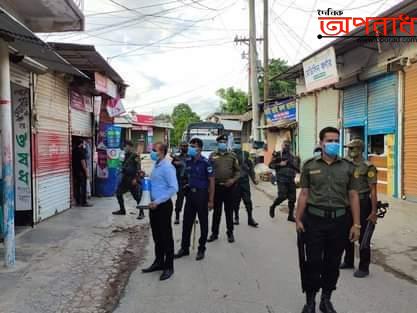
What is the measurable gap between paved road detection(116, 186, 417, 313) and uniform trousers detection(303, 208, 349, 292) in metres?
0.43

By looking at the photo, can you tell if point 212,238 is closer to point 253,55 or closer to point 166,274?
point 166,274

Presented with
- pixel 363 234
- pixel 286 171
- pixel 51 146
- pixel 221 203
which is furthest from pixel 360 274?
pixel 51 146

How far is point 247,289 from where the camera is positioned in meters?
4.96

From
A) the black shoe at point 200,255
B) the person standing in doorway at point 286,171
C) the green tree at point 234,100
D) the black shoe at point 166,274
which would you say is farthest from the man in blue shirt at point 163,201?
the green tree at point 234,100

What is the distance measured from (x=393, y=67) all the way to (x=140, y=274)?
976cm

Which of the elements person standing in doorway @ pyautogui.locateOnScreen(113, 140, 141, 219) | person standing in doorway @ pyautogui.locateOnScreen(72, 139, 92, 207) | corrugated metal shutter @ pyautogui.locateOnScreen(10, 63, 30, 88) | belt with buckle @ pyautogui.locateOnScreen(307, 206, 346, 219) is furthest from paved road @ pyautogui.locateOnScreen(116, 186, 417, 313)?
person standing in doorway @ pyautogui.locateOnScreen(72, 139, 92, 207)

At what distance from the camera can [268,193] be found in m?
15.7

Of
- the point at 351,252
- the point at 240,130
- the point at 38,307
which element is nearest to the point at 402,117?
the point at 351,252

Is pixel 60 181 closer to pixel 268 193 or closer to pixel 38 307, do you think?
pixel 38 307

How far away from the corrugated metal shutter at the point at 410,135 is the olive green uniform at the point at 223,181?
6.39 metres

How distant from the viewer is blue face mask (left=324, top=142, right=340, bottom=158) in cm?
400

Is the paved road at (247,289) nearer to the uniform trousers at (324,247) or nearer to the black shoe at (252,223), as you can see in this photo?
the uniform trousers at (324,247)

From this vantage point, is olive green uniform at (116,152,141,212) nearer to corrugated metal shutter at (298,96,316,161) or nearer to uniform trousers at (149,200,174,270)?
uniform trousers at (149,200,174,270)

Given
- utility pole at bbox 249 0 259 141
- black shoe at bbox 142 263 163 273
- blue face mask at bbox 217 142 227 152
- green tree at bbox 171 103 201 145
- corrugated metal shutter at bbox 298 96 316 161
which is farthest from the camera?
green tree at bbox 171 103 201 145
